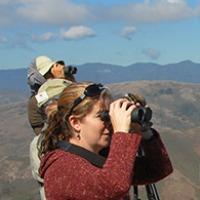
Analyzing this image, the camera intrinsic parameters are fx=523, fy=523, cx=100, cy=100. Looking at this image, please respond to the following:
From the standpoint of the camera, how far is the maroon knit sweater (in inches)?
141

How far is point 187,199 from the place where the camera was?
7534 inches

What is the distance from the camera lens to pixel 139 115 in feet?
12.3

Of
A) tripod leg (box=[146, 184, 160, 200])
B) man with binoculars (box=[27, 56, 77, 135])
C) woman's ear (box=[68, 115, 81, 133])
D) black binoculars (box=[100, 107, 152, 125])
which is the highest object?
black binoculars (box=[100, 107, 152, 125])

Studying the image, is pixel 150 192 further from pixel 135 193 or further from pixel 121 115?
pixel 121 115

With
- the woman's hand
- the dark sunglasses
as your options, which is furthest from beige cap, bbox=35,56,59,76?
the woman's hand

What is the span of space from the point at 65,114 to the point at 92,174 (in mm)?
658

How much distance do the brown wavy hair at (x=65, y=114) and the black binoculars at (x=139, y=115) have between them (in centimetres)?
18

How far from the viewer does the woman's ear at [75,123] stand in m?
4.06

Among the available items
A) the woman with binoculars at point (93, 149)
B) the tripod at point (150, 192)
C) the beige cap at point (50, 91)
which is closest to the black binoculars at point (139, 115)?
the woman with binoculars at point (93, 149)

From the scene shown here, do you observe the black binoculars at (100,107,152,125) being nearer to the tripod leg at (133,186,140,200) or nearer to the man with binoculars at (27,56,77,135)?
the tripod leg at (133,186,140,200)

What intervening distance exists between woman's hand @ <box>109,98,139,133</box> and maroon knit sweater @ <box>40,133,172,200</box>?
0.06m

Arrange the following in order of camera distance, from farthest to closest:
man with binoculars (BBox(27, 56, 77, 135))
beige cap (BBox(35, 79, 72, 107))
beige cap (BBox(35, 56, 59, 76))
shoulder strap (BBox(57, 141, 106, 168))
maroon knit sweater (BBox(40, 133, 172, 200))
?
beige cap (BBox(35, 56, 59, 76)) < man with binoculars (BBox(27, 56, 77, 135)) < beige cap (BBox(35, 79, 72, 107)) < shoulder strap (BBox(57, 141, 106, 168)) < maroon knit sweater (BBox(40, 133, 172, 200))

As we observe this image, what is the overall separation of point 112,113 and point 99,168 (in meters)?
0.41

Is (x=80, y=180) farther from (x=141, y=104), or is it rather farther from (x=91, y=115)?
(x=141, y=104)
